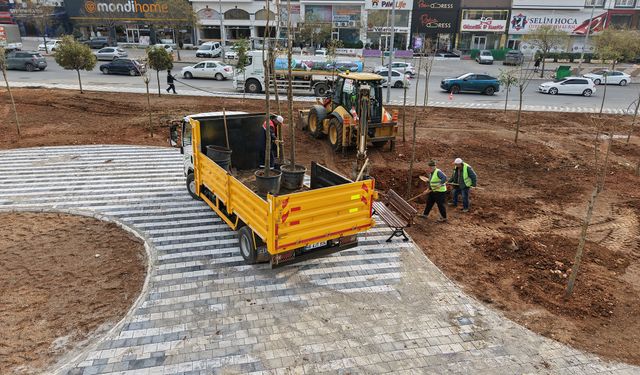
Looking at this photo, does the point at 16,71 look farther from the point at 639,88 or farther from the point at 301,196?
the point at 639,88

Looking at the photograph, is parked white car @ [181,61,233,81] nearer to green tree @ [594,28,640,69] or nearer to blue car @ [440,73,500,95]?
blue car @ [440,73,500,95]

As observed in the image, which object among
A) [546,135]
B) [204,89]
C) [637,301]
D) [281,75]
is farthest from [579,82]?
[637,301]

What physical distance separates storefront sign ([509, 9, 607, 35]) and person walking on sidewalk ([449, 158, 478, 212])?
49.1 m

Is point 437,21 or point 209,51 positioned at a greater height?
point 437,21

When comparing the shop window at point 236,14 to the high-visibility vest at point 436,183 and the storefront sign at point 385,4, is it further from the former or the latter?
the high-visibility vest at point 436,183

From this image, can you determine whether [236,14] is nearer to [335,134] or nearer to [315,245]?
[335,134]

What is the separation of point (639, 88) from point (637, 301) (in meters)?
34.8

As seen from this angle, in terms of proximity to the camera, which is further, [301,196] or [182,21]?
[182,21]

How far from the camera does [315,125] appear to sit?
635 inches

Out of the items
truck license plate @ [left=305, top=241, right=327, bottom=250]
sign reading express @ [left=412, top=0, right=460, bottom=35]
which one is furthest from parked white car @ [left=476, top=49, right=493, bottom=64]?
truck license plate @ [left=305, top=241, right=327, bottom=250]

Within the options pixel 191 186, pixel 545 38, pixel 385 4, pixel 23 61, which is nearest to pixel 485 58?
pixel 545 38

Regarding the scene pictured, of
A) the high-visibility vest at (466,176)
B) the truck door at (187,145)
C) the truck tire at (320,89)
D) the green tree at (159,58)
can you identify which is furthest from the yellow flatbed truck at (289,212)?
the truck tire at (320,89)

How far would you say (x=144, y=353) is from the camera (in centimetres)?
557

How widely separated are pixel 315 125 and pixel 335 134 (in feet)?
5.73
